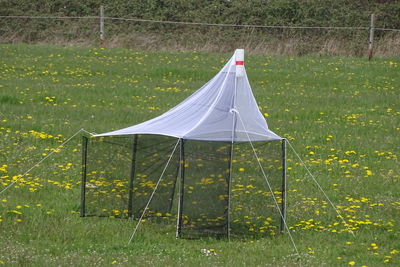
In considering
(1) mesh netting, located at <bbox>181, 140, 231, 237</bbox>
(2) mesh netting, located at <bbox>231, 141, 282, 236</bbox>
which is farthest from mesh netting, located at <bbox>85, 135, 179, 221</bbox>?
(2) mesh netting, located at <bbox>231, 141, 282, 236</bbox>

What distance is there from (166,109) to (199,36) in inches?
491

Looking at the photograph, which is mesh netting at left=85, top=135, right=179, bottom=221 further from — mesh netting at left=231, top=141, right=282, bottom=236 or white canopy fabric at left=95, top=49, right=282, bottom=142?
mesh netting at left=231, top=141, right=282, bottom=236

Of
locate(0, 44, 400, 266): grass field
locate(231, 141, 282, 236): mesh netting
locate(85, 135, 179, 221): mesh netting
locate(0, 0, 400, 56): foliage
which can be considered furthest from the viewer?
locate(0, 0, 400, 56): foliage

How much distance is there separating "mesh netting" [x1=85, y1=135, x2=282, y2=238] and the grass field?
0.65ft

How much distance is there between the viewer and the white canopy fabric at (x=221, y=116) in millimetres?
7484

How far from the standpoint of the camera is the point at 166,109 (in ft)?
47.6

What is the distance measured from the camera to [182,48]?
80.3 ft

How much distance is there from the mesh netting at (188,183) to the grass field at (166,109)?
7.8 inches

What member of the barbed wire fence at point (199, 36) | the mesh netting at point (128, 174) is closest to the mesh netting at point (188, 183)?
the mesh netting at point (128, 174)

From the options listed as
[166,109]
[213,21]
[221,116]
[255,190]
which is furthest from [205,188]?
[213,21]

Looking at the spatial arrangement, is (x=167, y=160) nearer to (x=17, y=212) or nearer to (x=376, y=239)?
(x=17, y=212)

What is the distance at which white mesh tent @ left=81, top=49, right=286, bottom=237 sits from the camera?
23.9 ft

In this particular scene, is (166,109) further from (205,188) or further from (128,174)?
(205,188)

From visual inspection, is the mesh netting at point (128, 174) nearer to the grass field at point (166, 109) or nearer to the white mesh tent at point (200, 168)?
the white mesh tent at point (200, 168)
